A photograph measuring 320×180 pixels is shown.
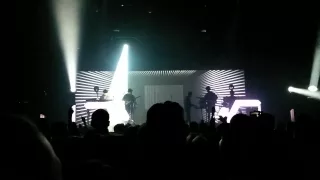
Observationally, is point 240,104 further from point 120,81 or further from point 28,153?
point 28,153

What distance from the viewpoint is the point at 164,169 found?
1.26m

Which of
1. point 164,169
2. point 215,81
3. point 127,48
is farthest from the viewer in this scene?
point 215,81

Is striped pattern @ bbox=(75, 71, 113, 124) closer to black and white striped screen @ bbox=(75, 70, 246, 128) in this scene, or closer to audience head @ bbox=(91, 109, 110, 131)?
black and white striped screen @ bbox=(75, 70, 246, 128)

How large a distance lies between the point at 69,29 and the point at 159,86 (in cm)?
386

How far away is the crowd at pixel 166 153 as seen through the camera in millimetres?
578

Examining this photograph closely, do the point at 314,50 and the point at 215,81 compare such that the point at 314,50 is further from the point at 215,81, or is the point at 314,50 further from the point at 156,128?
the point at 156,128

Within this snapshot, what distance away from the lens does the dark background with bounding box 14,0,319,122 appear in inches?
308

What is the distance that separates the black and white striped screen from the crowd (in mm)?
6349

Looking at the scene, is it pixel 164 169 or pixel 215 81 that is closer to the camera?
pixel 164 169

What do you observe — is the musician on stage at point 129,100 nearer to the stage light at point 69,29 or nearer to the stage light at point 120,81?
the stage light at point 120,81

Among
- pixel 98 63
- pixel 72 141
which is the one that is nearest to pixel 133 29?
pixel 98 63

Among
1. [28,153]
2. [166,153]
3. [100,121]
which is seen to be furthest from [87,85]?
[28,153]

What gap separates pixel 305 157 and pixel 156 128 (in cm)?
115

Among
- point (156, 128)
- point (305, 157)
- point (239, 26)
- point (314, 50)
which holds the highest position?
point (239, 26)
